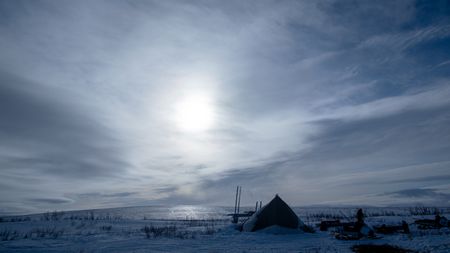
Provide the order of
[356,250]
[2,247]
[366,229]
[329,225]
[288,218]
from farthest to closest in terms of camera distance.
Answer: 1. [329,225]
2. [288,218]
3. [366,229]
4. [2,247]
5. [356,250]

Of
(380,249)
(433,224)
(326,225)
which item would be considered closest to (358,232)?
(380,249)

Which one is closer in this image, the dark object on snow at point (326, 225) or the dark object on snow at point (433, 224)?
the dark object on snow at point (433, 224)

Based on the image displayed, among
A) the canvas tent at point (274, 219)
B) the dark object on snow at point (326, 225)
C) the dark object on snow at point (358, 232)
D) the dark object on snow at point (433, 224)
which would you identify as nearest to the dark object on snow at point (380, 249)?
the dark object on snow at point (358, 232)

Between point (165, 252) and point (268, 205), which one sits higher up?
point (268, 205)

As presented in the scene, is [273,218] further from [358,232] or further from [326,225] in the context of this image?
[358,232]

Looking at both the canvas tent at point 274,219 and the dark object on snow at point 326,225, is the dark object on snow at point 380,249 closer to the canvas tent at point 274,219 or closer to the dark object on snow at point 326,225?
the canvas tent at point 274,219

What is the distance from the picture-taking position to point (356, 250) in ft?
42.1

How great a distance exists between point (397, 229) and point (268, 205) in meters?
9.79

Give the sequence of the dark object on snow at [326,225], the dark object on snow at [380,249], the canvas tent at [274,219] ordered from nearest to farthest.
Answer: the dark object on snow at [380,249]
the canvas tent at [274,219]
the dark object on snow at [326,225]

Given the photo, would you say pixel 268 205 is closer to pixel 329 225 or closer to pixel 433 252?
pixel 329 225

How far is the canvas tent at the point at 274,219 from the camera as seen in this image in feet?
76.1

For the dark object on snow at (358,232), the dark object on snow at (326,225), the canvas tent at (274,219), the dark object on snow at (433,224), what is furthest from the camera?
the dark object on snow at (326,225)

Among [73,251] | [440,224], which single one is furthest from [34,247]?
[440,224]

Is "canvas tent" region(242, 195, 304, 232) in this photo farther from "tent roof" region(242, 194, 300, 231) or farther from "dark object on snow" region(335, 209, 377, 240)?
"dark object on snow" region(335, 209, 377, 240)
